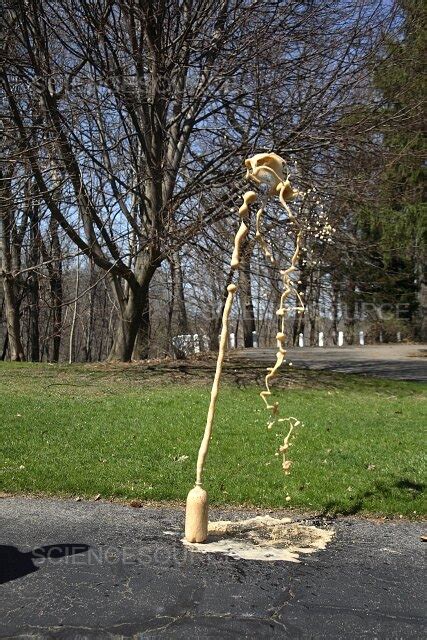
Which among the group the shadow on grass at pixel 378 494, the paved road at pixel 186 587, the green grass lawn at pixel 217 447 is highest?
the green grass lawn at pixel 217 447

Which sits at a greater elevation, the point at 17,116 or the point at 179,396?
the point at 17,116

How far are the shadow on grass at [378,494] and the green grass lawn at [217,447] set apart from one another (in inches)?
0.4

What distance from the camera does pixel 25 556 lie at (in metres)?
4.75

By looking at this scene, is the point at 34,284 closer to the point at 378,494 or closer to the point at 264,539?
the point at 378,494

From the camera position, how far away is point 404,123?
15.2 metres

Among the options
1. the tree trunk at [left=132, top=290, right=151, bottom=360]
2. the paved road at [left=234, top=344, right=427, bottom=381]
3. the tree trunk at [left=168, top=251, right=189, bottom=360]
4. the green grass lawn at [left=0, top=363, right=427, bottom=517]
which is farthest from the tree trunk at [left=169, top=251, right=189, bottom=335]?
the green grass lawn at [left=0, top=363, right=427, bottom=517]

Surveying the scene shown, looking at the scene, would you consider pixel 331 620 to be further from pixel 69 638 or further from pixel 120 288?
pixel 120 288

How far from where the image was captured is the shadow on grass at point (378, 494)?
6125 millimetres

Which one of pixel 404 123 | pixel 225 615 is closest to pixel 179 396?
pixel 404 123

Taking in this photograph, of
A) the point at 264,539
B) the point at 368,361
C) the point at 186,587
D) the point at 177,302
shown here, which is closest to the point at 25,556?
the point at 186,587

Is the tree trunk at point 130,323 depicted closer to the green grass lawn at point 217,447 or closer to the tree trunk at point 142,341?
the tree trunk at point 142,341

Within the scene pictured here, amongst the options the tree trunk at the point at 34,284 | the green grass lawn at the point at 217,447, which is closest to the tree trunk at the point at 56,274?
the tree trunk at the point at 34,284

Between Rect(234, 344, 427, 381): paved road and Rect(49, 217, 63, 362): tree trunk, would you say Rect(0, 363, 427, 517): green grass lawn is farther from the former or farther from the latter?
Rect(49, 217, 63, 362): tree trunk

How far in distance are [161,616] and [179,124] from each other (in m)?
14.5
